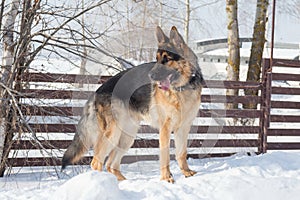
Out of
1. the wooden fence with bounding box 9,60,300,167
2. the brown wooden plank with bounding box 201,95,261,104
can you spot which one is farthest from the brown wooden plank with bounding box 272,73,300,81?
the brown wooden plank with bounding box 201,95,261,104

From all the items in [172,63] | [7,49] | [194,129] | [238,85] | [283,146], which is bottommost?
[283,146]

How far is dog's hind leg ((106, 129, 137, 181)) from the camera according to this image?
5180mm

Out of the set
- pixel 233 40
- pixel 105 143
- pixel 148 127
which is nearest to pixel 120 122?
pixel 105 143

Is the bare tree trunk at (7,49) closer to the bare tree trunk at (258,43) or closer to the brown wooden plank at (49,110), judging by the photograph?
the brown wooden plank at (49,110)

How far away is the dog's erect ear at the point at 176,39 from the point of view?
4484 millimetres

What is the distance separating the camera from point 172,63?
4.54 metres

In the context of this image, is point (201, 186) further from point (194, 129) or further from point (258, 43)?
point (258, 43)

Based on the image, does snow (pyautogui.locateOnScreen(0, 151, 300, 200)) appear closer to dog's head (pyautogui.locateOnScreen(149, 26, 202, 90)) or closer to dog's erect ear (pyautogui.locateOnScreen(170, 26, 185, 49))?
dog's head (pyautogui.locateOnScreen(149, 26, 202, 90))

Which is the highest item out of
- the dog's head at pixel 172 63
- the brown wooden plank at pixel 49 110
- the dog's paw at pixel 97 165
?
the dog's head at pixel 172 63

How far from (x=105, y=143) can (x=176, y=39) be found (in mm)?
1650

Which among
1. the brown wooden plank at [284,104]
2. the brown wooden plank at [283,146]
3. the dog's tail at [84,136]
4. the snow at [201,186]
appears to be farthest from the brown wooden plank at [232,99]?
the dog's tail at [84,136]

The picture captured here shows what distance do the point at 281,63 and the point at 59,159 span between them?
14.7 feet

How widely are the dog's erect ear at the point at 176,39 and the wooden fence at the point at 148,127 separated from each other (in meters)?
2.04

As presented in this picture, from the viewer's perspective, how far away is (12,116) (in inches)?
209
